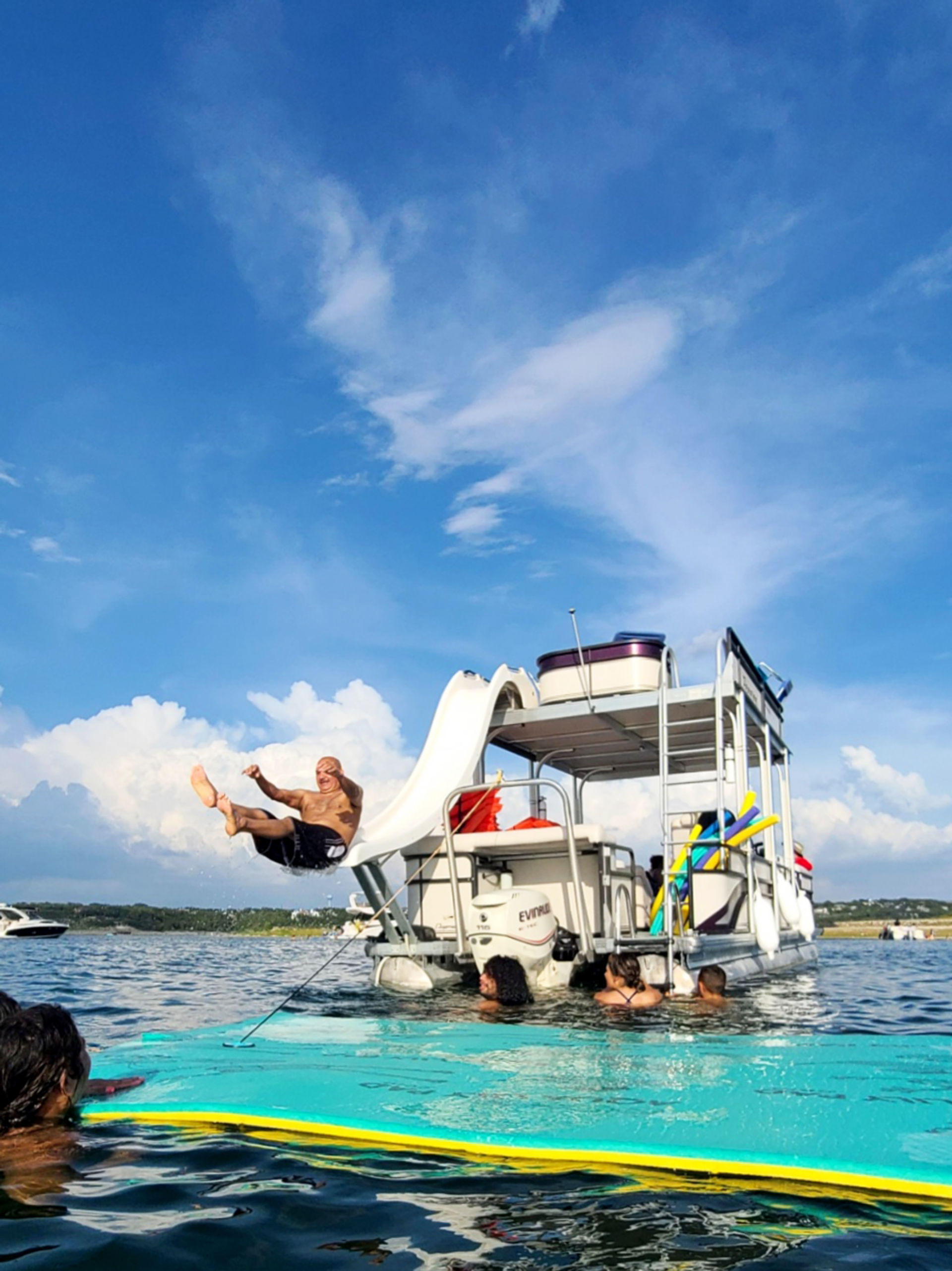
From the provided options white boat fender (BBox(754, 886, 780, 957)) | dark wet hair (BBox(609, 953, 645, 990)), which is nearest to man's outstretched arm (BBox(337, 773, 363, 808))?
dark wet hair (BBox(609, 953, 645, 990))

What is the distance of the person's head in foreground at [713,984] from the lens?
10188 millimetres

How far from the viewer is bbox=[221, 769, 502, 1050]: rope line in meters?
7.17

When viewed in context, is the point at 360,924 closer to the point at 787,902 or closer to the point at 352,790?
the point at 352,790

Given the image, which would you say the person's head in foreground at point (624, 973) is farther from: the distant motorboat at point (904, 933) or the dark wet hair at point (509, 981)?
the distant motorboat at point (904, 933)

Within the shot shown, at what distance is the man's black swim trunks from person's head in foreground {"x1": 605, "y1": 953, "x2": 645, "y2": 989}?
306cm

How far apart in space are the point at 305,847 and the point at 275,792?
694 mm

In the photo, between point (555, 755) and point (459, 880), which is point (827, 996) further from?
point (555, 755)

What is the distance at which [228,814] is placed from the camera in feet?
30.8

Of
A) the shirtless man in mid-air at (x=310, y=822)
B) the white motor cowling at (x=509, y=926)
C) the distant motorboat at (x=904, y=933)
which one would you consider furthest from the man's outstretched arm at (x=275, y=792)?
the distant motorboat at (x=904, y=933)

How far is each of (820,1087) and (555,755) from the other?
479 inches

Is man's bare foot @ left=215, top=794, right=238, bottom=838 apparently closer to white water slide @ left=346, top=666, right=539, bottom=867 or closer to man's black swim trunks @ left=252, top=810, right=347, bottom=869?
man's black swim trunks @ left=252, top=810, right=347, bottom=869

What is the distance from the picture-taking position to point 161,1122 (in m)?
4.79

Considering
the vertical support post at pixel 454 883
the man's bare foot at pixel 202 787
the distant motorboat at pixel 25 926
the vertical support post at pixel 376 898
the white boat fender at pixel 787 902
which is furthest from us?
the distant motorboat at pixel 25 926

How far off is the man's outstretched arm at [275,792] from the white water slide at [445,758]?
0.82 metres
